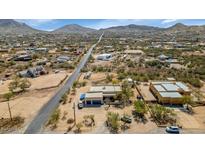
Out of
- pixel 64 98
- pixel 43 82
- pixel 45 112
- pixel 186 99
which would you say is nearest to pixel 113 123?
pixel 45 112

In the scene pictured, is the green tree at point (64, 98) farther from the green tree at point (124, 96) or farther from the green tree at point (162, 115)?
the green tree at point (162, 115)

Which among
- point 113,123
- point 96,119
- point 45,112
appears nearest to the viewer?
point 113,123

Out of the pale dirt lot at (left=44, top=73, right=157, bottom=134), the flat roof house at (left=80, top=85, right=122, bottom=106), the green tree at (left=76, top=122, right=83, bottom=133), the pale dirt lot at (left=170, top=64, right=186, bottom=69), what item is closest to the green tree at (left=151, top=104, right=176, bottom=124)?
the pale dirt lot at (left=44, top=73, right=157, bottom=134)

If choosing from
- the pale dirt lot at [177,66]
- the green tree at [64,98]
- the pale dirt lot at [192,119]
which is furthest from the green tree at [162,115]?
the pale dirt lot at [177,66]

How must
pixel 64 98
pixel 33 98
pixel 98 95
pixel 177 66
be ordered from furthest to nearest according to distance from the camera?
pixel 177 66
pixel 33 98
pixel 64 98
pixel 98 95

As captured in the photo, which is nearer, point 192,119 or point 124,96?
point 192,119

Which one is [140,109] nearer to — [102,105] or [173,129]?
[173,129]
